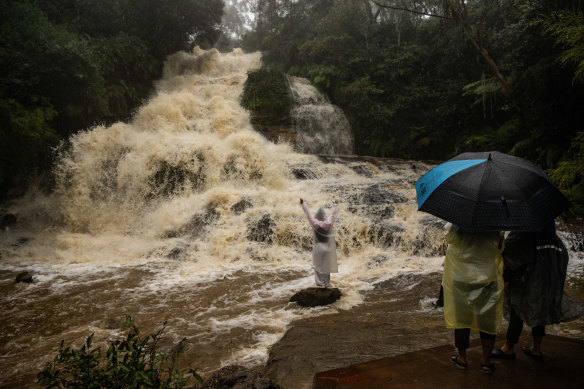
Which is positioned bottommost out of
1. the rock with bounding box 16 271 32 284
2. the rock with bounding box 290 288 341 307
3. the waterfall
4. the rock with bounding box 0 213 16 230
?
the rock with bounding box 16 271 32 284

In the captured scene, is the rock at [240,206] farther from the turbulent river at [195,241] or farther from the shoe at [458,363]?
the shoe at [458,363]

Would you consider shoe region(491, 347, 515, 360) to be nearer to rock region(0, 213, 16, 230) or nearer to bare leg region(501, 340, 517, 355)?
bare leg region(501, 340, 517, 355)

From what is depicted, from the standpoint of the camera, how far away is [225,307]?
5613 mm

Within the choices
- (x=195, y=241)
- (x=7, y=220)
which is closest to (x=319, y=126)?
(x=195, y=241)

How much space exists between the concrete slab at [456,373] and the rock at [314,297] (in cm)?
248

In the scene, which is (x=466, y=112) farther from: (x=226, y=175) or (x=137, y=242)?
(x=137, y=242)

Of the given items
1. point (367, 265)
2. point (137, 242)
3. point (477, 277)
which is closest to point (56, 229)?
point (137, 242)

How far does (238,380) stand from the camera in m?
2.66

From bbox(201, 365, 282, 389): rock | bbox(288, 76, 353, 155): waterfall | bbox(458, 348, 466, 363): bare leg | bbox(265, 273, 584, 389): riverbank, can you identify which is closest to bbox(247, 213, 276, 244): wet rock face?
bbox(265, 273, 584, 389): riverbank

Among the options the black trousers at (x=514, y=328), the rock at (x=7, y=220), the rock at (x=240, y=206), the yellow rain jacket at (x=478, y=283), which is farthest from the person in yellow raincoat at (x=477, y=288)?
the rock at (x=7, y=220)

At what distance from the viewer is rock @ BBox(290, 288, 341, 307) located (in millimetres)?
5438

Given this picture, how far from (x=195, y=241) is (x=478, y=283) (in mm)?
7563

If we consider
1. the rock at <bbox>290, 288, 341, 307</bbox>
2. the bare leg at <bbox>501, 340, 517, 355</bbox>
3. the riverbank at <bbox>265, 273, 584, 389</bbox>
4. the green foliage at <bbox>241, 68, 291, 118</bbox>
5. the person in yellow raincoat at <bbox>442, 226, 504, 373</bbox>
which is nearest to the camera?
the person in yellow raincoat at <bbox>442, 226, 504, 373</bbox>

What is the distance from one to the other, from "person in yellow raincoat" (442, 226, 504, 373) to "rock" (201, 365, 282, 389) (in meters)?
1.56
